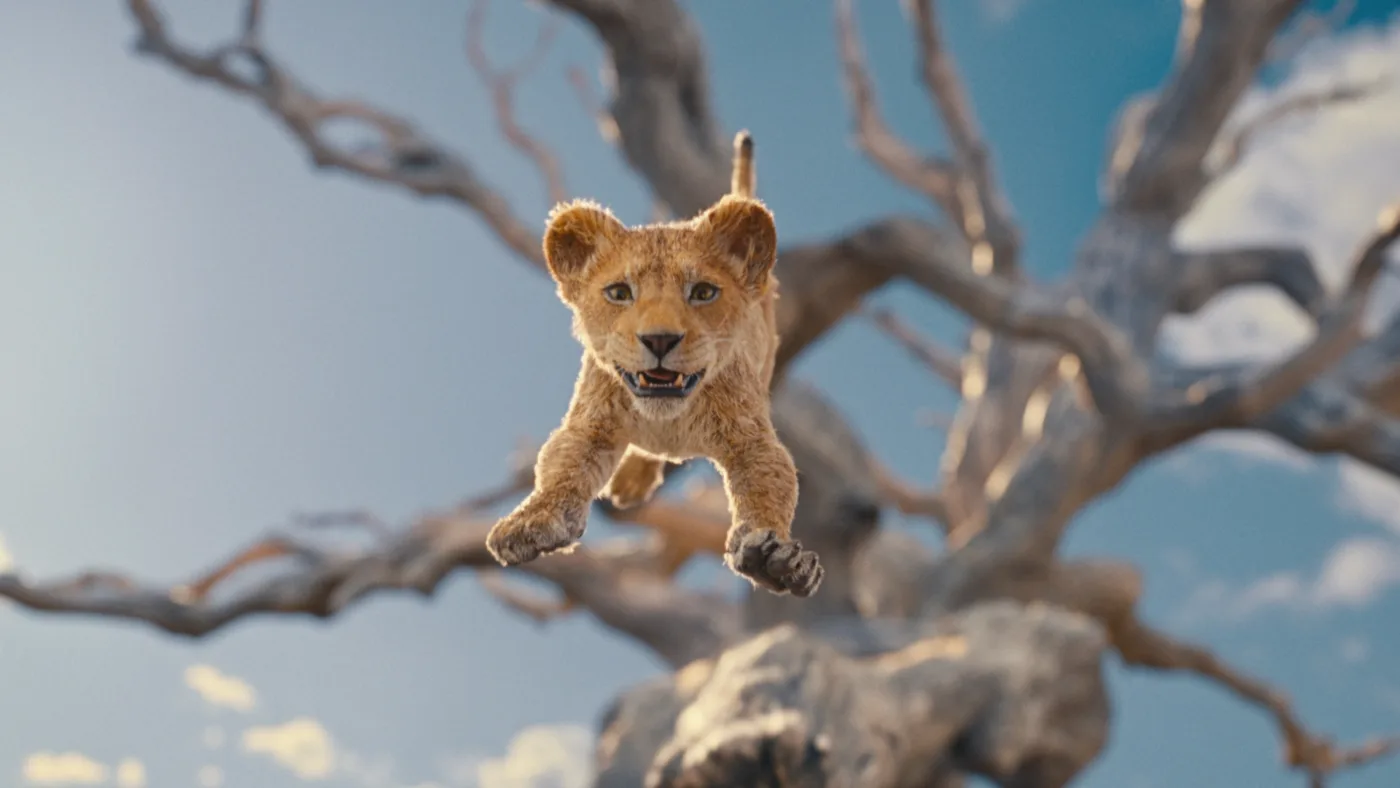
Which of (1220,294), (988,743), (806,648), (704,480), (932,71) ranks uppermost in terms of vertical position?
(932,71)

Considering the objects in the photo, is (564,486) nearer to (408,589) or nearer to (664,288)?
(664,288)

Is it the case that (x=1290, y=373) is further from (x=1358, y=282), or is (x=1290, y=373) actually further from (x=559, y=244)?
(x=559, y=244)

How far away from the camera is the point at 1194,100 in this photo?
11.2m

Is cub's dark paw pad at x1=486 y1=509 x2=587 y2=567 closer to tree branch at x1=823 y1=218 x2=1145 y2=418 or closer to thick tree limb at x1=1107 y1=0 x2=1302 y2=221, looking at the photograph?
tree branch at x1=823 y1=218 x2=1145 y2=418

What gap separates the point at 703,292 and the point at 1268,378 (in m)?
8.20

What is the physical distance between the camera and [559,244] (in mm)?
904

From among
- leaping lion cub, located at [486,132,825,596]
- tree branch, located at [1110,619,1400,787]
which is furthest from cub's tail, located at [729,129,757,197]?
tree branch, located at [1110,619,1400,787]

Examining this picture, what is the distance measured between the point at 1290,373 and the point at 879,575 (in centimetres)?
391

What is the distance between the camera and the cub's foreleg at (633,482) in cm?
121

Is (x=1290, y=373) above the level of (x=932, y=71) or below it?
below

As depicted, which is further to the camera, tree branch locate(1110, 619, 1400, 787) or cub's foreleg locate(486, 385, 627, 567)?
tree branch locate(1110, 619, 1400, 787)

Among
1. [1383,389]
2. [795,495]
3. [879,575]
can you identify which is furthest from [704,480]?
[795,495]

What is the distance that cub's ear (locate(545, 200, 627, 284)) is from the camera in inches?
35.2

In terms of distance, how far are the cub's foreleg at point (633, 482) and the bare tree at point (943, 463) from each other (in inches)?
152
